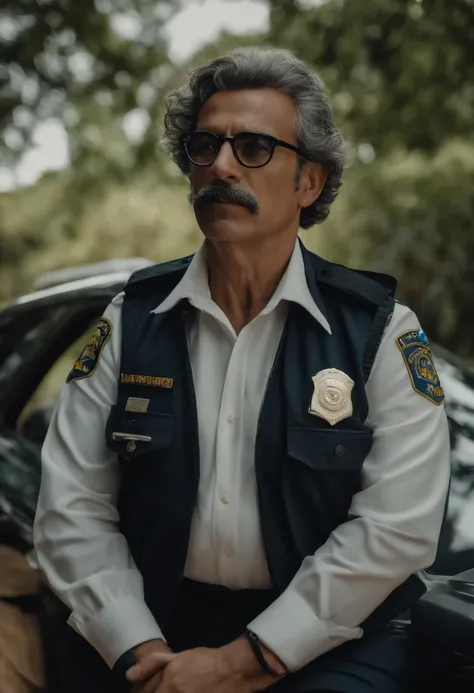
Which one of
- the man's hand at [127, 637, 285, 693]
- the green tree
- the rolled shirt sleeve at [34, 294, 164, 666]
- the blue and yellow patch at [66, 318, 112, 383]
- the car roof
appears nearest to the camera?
the man's hand at [127, 637, 285, 693]

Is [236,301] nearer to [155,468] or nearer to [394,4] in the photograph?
[155,468]

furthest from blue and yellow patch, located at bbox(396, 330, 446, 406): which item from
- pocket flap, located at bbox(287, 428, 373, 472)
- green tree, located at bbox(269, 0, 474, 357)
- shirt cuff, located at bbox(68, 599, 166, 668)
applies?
green tree, located at bbox(269, 0, 474, 357)

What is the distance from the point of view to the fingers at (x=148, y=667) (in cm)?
169

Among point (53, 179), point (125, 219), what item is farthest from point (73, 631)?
point (53, 179)

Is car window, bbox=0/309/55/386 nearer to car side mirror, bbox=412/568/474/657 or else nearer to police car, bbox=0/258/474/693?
police car, bbox=0/258/474/693

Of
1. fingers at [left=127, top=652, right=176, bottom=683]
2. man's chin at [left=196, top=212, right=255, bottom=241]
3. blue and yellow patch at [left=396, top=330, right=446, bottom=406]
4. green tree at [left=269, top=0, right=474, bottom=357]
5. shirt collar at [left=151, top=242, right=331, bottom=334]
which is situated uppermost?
green tree at [left=269, top=0, right=474, bottom=357]

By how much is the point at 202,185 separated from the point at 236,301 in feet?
0.75

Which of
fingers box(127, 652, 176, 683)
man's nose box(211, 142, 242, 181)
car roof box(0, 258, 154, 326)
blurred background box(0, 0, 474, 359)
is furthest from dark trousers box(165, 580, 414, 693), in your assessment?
blurred background box(0, 0, 474, 359)

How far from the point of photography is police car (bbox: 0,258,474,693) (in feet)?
5.48

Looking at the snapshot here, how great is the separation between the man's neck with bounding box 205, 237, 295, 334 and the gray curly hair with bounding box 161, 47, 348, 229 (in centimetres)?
16

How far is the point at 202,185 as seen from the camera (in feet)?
5.98

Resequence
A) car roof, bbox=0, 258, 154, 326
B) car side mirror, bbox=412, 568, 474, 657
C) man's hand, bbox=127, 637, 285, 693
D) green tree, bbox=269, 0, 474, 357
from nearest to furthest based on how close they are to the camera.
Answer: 1. car side mirror, bbox=412, 568, 474, 657
2. man's hand, bbox=127, 637, 285, 693
3. car roof, bbox=0, 258, 154, 326
4. green tree, bbox=269, 0, 474, 357

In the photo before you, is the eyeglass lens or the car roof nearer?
the eyeglass lens

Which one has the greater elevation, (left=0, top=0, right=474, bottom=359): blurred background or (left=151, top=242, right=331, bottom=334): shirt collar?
(left=0, top=0, right=474, bottom=359): blurred background
